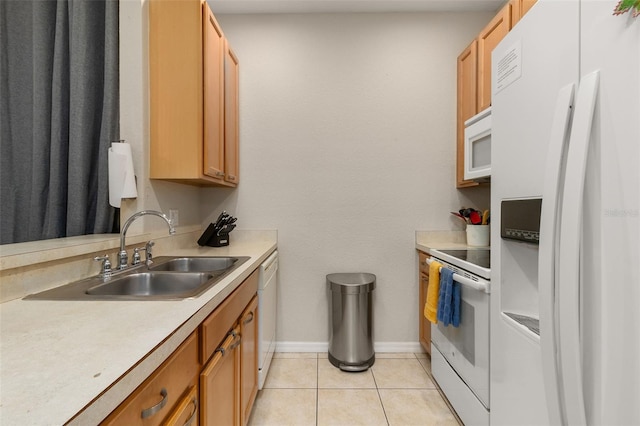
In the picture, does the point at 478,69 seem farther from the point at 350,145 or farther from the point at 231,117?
the point at 231,117

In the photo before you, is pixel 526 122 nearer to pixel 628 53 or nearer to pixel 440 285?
pixel 628 53

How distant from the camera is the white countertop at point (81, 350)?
442mm

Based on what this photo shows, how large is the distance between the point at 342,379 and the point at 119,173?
1911mm

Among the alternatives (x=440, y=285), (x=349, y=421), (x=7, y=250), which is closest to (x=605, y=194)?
(x=440, y=285)

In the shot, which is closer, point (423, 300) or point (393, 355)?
point (423, 300)

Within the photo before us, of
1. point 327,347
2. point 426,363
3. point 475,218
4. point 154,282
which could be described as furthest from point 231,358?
point 475,218

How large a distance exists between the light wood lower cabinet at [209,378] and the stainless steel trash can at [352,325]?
2.56 feet

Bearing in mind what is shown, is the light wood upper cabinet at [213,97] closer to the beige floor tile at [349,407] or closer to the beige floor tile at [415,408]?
the beige floor tile at [349,407]

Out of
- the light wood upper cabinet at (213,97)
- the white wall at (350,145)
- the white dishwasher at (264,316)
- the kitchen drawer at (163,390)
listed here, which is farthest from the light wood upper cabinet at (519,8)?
the kitchen drawer at (163,390)

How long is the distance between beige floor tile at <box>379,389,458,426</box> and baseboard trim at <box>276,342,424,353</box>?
0.55 m

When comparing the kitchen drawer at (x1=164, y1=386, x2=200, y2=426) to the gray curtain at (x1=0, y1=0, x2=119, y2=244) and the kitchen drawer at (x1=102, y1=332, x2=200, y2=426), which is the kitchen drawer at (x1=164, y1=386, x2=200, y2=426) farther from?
the gray curtain at (x1=0, y1=0, x2=119, y2=244)

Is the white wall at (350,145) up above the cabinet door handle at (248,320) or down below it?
above

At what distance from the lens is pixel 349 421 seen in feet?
5.50

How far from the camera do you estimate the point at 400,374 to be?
2.16 m
